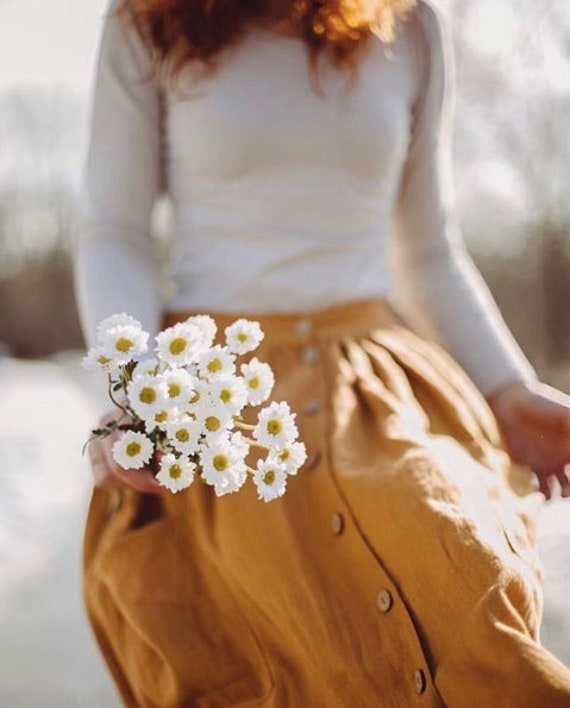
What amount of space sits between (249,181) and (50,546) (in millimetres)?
1580

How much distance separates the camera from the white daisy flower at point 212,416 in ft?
2.50

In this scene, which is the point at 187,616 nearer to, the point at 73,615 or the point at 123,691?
the point at 123,691

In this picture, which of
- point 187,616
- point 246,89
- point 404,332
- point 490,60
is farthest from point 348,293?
point 490,60

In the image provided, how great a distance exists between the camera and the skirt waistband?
3.92ft

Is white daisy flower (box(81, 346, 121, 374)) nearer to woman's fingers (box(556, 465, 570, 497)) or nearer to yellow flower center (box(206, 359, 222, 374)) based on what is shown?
yellow flower center (box(206, 359, 222, 374))

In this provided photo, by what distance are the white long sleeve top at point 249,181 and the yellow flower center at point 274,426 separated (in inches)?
16.3

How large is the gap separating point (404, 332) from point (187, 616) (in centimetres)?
39

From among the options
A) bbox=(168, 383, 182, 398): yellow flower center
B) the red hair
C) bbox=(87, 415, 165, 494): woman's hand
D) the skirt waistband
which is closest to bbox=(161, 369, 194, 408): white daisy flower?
bbox=(168, 383, 182, 398): yellow flower center

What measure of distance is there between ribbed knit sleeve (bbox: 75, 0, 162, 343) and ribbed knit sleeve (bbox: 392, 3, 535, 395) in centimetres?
29

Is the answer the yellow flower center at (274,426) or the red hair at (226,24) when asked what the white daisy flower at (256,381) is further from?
the red hair at (226,24)

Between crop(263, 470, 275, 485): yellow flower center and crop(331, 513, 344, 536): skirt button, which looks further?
crop(331, 513, 344, 536): skirt button

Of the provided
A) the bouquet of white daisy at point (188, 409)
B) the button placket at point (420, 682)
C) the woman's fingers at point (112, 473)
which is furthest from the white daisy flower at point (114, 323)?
the button placket at point (420, 682)

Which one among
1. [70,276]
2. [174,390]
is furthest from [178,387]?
[70,276]

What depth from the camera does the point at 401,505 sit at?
101 cm
